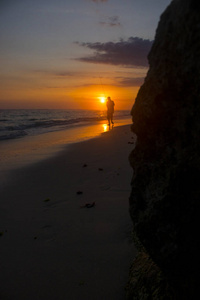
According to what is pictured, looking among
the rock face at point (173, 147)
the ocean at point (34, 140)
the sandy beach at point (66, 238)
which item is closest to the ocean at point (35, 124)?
the ocean at point (34, 140)

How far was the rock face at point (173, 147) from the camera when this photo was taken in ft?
4.75

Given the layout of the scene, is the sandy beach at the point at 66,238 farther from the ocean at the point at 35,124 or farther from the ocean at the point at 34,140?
the ocean at the point at 35,124

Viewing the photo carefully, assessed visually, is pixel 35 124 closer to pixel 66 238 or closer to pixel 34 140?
pixel 34 140

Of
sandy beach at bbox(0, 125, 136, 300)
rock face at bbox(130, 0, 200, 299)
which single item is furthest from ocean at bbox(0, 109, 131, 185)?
rock face at bbox(130, 0, 200, 299)

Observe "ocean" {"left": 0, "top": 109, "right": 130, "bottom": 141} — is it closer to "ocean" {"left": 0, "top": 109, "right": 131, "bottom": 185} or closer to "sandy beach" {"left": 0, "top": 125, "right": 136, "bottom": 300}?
"ocean" {"left": 0, "top": 109, "right": 131, "bottom": 185}

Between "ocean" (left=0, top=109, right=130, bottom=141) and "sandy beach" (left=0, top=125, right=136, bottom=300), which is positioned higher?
"ocean" (left=0, top=109, right=130, bottom=141)

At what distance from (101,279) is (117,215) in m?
1.33

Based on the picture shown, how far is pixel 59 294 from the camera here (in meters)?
2.49

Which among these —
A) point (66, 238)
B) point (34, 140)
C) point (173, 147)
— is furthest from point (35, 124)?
point (173, 147)

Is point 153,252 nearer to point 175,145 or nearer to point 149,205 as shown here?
point 149,205

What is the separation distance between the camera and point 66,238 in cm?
338

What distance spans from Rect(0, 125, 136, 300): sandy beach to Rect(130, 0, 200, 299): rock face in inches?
44.8

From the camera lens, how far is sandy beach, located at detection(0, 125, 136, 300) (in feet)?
8.50

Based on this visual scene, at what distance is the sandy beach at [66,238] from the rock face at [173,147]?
44.8 inches
